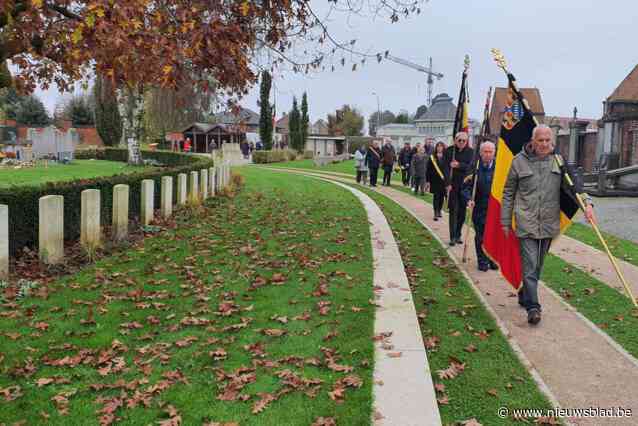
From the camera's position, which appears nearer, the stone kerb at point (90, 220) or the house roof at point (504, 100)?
the stone kerb at point (90, 220)

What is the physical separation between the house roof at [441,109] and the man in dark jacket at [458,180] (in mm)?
84263

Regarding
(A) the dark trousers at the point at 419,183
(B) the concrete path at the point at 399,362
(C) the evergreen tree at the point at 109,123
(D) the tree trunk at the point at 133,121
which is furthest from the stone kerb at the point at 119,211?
(C) the evergreen tree at the point at 109,123

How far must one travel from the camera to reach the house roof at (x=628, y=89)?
34.7m

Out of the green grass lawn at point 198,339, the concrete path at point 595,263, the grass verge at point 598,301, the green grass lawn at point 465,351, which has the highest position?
the concrete path at point 595,263

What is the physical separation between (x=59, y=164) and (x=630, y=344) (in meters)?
30.3

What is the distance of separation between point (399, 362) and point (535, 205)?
240 cm

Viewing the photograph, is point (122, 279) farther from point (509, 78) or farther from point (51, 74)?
point (51, 74)

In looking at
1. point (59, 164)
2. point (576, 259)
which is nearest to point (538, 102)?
point (59, 164)

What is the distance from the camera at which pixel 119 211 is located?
34.1ft

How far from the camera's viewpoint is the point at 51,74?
40.1 feet

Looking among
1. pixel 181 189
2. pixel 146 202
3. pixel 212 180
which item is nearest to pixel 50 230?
pixel 146 202

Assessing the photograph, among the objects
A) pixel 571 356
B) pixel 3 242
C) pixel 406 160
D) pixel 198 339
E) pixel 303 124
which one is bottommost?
pixel 198 339

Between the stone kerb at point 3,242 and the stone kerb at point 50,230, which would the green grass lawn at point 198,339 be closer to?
the stone kerb at point 50,230

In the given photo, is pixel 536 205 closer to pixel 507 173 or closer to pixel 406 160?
pixel 507 173
